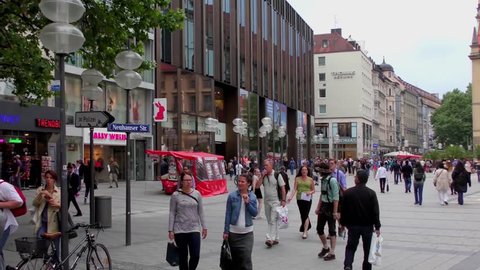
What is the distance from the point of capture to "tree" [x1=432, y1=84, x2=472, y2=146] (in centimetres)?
11956

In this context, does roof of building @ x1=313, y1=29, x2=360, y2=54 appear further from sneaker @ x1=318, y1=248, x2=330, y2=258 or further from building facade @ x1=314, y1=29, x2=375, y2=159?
sneaker @ x1=318, y1=248, x2=330, y2=258

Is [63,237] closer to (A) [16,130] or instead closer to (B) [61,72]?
(B) [61,72]

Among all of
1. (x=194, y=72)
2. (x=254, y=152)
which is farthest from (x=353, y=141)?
(x=194, y=72)

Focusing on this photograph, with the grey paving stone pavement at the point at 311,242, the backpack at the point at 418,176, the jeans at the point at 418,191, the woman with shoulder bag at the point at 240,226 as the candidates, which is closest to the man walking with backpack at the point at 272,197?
the grey paving stone pavement at the point at 311,242

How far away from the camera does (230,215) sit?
25.4ft

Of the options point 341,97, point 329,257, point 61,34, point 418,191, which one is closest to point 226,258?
point 329,257

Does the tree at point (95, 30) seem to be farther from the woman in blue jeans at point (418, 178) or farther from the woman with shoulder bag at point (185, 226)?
the woman in blue jeans at point (418, 178)

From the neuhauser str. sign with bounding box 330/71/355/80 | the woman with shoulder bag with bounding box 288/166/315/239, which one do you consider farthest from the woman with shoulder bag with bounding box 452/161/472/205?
the neuhauser str. sign with bounding box 330/71/355/80

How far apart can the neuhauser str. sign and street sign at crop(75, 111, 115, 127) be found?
95473 mm

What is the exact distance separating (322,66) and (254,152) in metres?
→ 52.3

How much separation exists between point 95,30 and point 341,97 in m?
92.1

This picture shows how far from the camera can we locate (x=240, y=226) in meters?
7.69

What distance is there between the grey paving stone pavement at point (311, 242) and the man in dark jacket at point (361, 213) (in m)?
1.42

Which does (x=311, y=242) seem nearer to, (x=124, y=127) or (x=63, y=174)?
(x=124, y=127)
